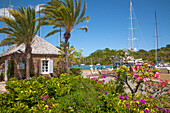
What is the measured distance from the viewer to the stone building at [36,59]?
13.5 meters

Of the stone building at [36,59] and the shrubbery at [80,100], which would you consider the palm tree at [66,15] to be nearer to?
the stone building at [36,59]

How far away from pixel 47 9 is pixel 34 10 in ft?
6.78

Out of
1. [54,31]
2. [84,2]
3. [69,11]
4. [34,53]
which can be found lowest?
[34,53]

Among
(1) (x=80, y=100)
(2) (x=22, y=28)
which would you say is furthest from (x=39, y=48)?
(1) (x=80, y=100)

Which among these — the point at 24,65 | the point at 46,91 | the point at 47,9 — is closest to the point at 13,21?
the point at 47,9

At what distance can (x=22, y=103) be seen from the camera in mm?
3186

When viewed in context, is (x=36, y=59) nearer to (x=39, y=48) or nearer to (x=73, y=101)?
(x=39, y=48)

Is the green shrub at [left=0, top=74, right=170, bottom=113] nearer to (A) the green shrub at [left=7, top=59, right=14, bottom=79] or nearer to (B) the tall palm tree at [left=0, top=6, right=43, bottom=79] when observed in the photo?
(B) the tall palm tree at [left=0, top=6, right=43, bottom=79]

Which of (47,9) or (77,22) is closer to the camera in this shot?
(47,9)

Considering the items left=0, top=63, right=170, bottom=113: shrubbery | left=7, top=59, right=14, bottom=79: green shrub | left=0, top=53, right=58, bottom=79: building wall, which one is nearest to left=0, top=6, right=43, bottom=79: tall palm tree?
left=0, top=53, right=58, bottom=79: building wall

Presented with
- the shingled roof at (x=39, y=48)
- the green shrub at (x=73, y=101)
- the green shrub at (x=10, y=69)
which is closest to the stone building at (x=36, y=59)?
the shingled roof at (x=39, y=48)

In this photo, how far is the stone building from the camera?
1353 centimetres

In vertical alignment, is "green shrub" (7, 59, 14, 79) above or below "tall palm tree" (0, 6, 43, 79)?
below

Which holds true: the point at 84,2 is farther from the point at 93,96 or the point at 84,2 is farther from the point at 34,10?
the point at 93,96
